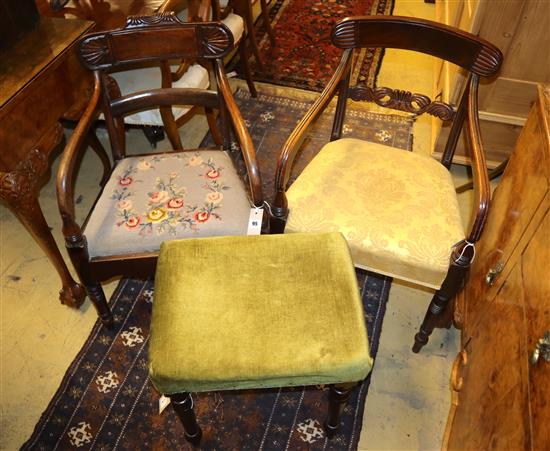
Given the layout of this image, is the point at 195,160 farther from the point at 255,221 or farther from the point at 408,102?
the point at 408,102

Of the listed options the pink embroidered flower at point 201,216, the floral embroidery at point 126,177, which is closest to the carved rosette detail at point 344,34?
the pink embroidered flower at point 201,216

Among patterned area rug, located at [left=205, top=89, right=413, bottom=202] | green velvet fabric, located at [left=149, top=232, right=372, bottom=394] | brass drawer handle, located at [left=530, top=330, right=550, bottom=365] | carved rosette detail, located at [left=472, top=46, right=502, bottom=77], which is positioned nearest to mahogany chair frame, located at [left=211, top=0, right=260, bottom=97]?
patterned area rug, located at [left=205, top=89, right=413, bottom=202]

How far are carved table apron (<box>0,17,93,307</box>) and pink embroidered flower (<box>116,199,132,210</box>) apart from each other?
0.84ft

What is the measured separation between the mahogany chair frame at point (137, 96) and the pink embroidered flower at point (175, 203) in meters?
0.17

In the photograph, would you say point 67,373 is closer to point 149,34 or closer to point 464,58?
point 149,34

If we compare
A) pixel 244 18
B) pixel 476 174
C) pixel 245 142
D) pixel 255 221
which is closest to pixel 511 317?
pixel 476 174

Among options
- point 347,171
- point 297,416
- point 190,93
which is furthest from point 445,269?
point 190,93

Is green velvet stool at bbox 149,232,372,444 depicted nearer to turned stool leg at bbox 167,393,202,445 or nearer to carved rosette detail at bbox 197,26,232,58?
turned stool leg at bbox 167,393,202,445

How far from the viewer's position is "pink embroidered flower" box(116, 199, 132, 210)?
155 centimetres

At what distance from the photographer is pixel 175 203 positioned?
5.13ft

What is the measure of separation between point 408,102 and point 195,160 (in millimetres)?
789

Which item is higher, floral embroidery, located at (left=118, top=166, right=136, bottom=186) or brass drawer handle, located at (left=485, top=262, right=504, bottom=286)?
brass drawer handle, located at (left=485, top=262, right=504, bottom=286)

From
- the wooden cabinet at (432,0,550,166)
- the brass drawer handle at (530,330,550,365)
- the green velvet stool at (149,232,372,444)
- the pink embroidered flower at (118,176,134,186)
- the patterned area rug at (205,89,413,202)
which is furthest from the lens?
the patterned area rug at (205,89,413,202)

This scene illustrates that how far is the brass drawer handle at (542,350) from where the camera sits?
872 millimetres
